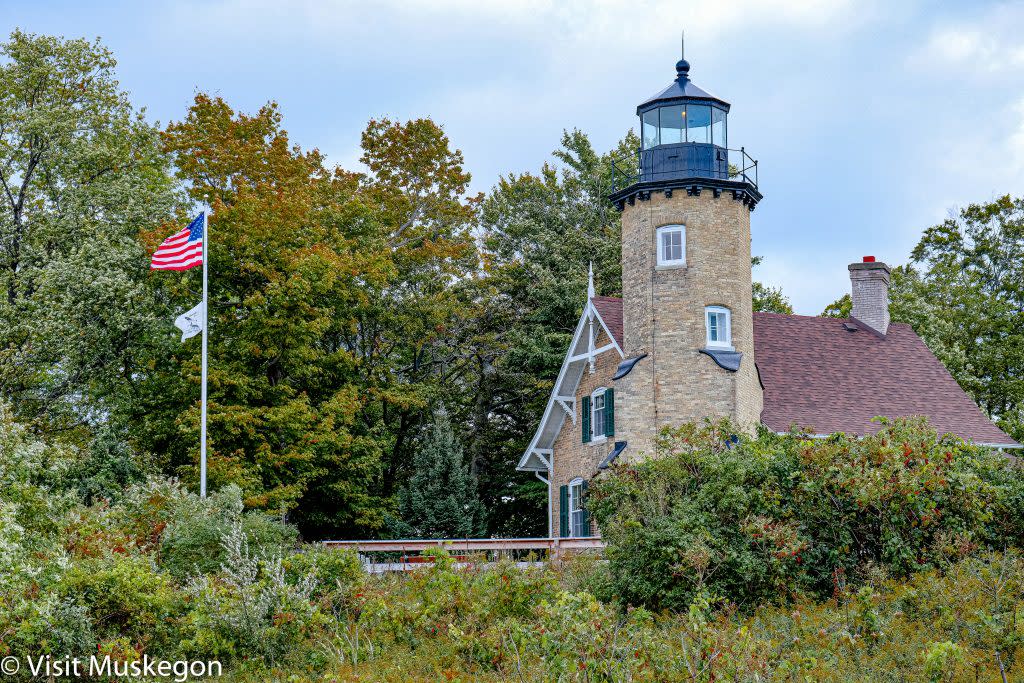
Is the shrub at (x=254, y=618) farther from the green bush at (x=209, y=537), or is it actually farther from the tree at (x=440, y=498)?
the tree at (x=440, y=498)

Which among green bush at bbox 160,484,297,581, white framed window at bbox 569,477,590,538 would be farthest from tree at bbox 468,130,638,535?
green bush at bbox 160,484,297,581

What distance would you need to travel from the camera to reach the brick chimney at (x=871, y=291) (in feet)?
109

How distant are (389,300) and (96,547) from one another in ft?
65.6

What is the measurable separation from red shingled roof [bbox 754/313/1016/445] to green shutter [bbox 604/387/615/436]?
3747 millimetres

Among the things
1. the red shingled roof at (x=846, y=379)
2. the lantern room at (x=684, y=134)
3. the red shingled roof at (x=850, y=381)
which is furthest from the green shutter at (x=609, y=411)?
the lantern room at (x=684, y=134)

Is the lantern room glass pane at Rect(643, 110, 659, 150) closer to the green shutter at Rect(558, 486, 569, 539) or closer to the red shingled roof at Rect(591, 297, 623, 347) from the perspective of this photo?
the red shingled roof at Rect(591, 297, 623, 347)

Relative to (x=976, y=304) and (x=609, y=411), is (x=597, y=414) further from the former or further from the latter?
(x=976, y=304)

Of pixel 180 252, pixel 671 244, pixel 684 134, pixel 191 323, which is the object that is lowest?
pixel 191 323

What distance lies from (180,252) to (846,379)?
1751cm

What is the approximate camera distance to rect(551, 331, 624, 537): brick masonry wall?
29016mm

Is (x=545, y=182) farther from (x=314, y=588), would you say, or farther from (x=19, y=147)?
(x=314, y=588)

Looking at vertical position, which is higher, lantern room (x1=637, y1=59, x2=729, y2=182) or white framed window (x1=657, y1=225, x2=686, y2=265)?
lantern room (x1=637, y1=59, x2=729, y2=182)

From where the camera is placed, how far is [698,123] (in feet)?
92.8

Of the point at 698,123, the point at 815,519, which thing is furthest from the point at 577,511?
the point at 815,519
